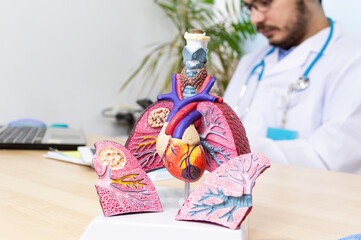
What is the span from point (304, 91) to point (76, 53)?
1.02 meters

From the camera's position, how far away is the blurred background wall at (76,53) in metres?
1.55

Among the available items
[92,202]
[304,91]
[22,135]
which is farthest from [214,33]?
[92,202]

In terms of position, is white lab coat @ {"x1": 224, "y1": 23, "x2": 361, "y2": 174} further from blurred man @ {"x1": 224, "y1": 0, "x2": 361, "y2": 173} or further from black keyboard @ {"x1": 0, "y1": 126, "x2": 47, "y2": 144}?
black keyboard @ {"x1": 0, "y1": 126, "x2": 47, "y2": 144}

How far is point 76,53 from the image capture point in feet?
5.81

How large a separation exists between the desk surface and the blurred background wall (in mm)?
880

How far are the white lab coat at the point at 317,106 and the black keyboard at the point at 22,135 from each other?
22.6 inches

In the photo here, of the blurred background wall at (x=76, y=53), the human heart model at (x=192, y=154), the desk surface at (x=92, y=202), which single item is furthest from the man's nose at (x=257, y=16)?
the human heart model at (x=192, y=154)

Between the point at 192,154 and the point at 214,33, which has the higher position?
the point at 192,154

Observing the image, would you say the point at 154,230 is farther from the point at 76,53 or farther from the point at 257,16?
the point at 76,53

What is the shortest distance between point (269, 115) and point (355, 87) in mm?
306

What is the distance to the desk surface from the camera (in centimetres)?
41

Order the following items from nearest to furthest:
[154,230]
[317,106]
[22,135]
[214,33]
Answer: [154,230], [22,135], [317,106], [214,33]

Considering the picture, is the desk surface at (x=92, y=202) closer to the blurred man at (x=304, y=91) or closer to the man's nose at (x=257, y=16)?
the blurred man at (x=304, y=91)

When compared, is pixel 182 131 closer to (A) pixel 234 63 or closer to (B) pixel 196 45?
(B) pixel 196 45
